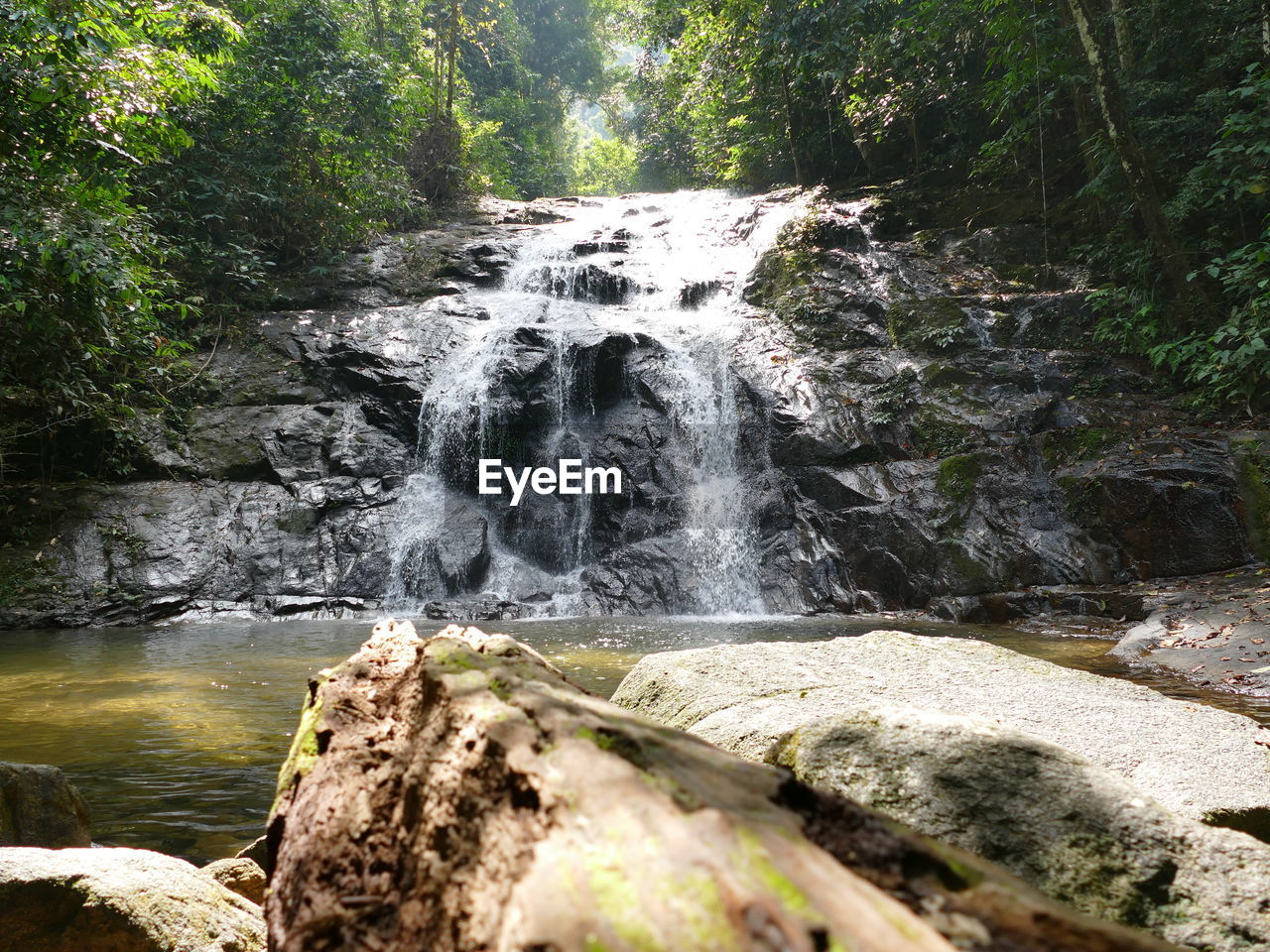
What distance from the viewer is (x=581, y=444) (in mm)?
11648

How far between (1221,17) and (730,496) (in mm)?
9236

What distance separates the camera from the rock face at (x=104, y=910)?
6.34 ft

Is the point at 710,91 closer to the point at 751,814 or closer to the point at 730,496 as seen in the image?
the point at 730,496

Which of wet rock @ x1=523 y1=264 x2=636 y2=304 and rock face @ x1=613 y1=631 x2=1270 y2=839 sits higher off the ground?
wet rock @ x1=523 y1=264 x2=636 y2=304

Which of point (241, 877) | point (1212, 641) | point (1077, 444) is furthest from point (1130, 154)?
point (241, 877)

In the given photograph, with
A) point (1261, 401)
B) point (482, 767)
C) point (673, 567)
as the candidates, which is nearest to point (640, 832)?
point (482, 767)

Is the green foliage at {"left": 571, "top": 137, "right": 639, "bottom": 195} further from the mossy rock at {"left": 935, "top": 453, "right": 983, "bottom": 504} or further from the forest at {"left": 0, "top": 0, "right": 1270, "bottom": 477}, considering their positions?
the mossy rock at {"left": 935, "top": 453, "right": 983, "bottom": 504}

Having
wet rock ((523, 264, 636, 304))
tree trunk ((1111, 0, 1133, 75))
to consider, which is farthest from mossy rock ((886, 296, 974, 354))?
wet rock ((523, 264, 636, 304))

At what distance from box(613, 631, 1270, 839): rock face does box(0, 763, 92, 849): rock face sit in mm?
2258

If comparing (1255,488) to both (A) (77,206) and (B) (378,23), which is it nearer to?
(A) (77,206)

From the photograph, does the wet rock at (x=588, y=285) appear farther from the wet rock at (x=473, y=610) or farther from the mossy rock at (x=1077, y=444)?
the mossy rock at (x=1077, y=444)

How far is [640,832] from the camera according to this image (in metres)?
0.90

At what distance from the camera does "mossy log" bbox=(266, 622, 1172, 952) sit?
784 millimetres

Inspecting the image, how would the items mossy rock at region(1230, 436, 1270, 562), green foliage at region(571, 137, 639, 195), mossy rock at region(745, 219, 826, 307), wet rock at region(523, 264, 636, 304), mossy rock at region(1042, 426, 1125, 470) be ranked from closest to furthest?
mossy rock at region(1230, 436, 1270, 562)
mossy rock at region(1042, 426, 1125, 470)
mossy rock at region(745, 219, 826, 307)
wet rock at region(523, 264, 636, 304)
green foliage at region(571, 137, 639, 195)
